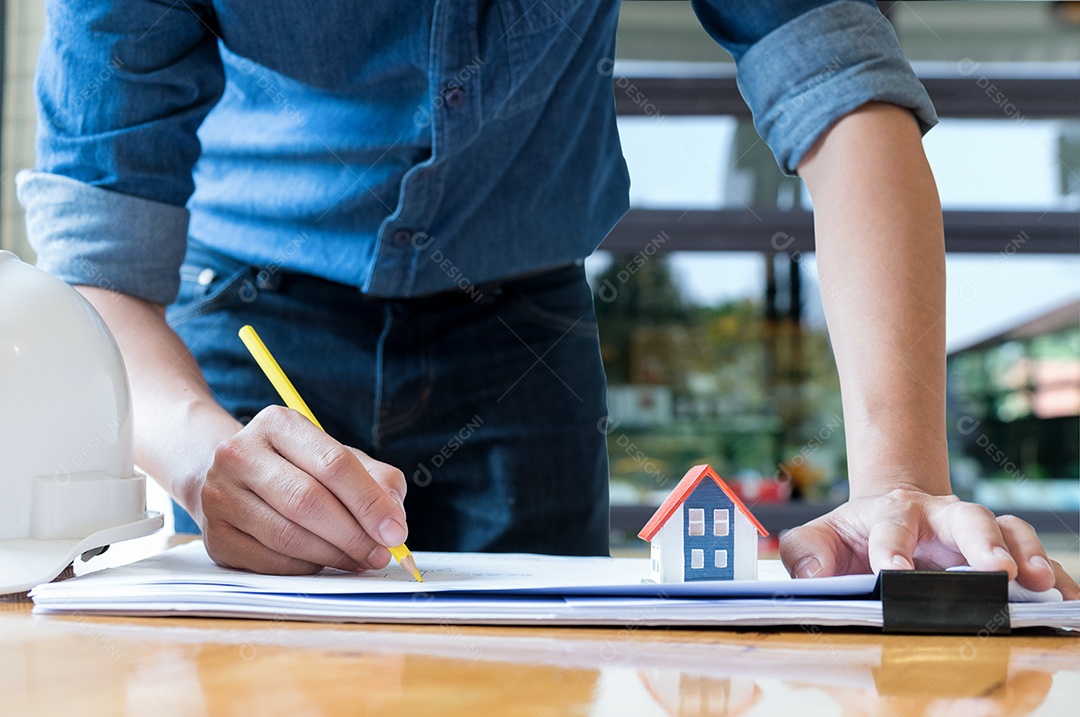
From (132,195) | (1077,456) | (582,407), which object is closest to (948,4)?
(1077,456)

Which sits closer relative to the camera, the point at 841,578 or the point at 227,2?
the point at 841,578

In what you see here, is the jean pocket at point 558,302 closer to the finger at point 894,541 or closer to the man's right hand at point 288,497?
the man's right hand at point 288,497

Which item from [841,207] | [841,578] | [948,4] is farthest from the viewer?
[948,4]

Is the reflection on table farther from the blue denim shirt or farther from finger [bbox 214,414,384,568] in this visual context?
the blue denim shirt

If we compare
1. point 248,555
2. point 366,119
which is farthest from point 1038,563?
point 366,119

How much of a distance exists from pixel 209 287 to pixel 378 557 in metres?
0.50

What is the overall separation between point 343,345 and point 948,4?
2833mm

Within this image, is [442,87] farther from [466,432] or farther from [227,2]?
[466,432]

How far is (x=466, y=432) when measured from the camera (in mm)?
1022

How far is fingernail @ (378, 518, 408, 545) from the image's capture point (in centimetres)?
62

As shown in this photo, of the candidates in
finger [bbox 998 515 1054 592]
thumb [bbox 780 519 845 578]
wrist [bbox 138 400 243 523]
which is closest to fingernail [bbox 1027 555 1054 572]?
finger [bbox 998 515 1054 592]

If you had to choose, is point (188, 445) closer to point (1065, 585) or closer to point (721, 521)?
point (721, 521)

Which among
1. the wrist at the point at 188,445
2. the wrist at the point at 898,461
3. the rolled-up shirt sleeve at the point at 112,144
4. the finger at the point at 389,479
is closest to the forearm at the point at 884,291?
the wrist at the point at 898,461

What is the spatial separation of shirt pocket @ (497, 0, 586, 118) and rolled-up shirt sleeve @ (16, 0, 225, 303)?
0.96ft
